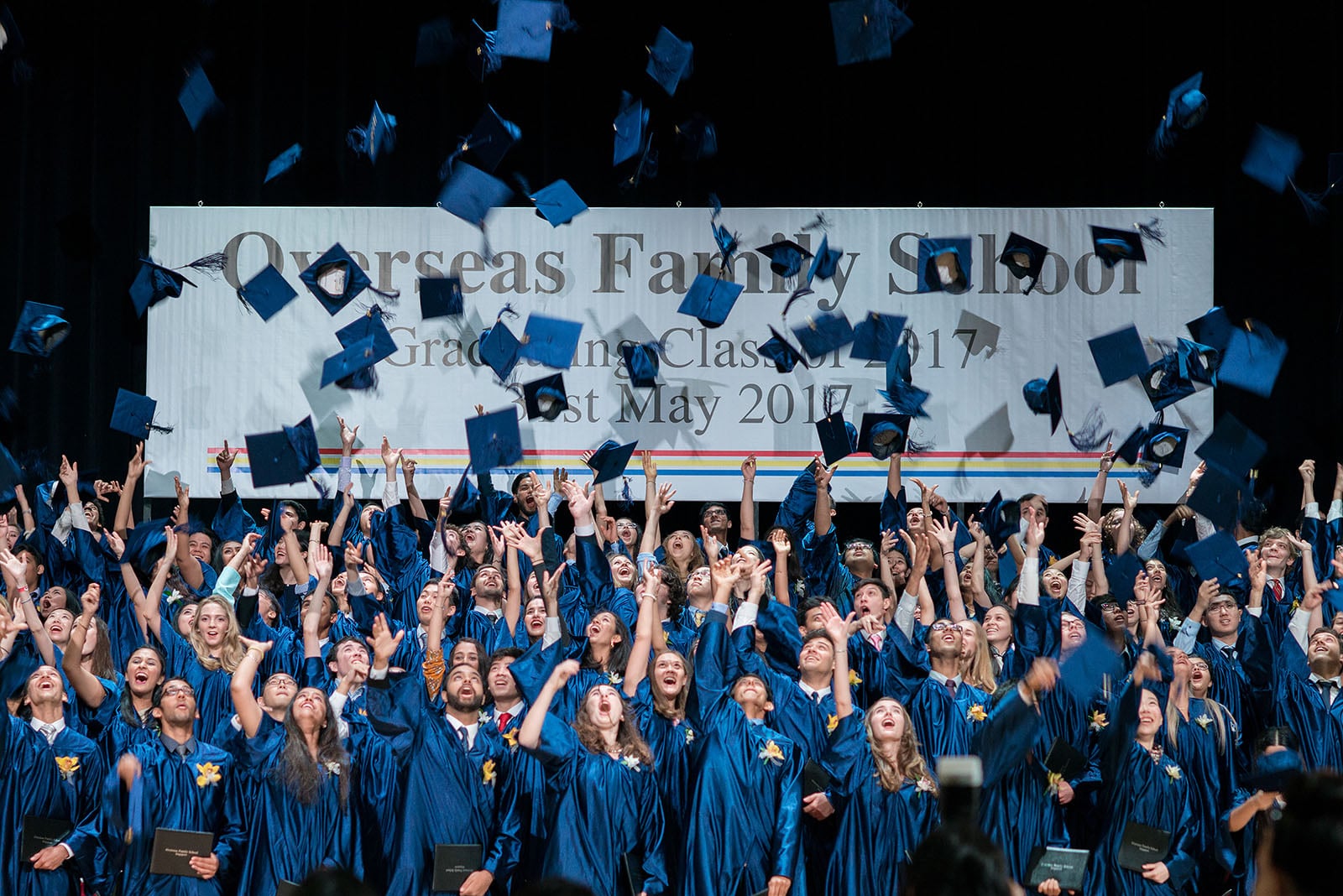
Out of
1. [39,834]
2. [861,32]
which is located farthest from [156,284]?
[39,834]

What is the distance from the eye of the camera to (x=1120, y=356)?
8.33 metres

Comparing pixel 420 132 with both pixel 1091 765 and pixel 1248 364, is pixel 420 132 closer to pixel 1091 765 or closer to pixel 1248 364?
pixel 1248 364

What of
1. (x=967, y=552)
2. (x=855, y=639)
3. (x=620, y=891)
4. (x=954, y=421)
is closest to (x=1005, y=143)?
(x=954, y=421)

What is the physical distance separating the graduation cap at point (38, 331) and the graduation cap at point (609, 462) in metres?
3.37

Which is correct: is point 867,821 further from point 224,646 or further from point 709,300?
point 709,300

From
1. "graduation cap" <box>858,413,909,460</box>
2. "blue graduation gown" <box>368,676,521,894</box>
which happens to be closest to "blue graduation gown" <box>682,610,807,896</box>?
"blue graduation gown" <box>368,676,521,894</box>

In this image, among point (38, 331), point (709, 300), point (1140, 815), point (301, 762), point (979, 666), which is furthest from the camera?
point (38, 331)

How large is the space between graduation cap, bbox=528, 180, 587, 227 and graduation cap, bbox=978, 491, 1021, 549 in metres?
2.82

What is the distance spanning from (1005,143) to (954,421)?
191cm

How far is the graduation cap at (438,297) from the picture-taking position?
8.55m

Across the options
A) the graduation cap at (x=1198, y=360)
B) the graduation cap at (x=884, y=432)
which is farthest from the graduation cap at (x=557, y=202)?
the graduation cap at (x=1198, y=360)

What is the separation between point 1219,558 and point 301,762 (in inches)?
157

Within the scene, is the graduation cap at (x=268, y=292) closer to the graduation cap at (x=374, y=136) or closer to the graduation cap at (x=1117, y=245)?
the graduation cap at (x=374, y=136)

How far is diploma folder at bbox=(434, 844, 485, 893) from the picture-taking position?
4719mm
